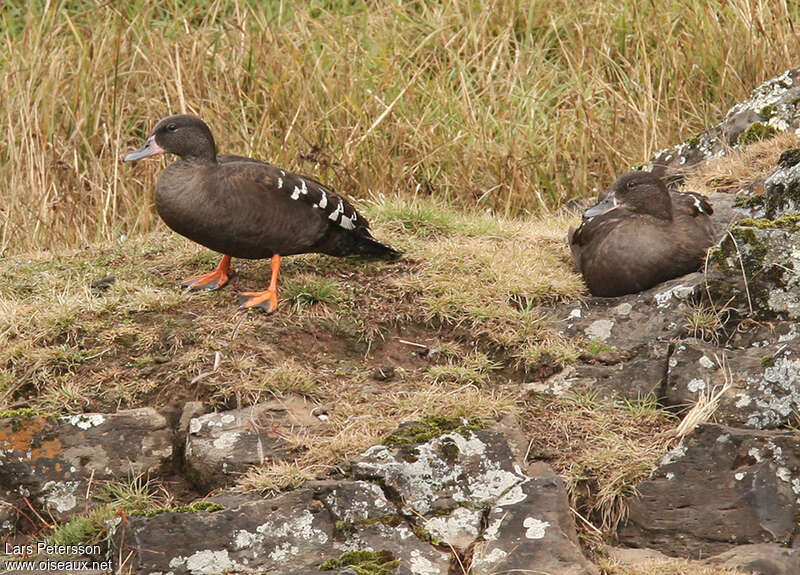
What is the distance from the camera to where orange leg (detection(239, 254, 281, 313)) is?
444cm

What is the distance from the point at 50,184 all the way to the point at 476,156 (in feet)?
9.25

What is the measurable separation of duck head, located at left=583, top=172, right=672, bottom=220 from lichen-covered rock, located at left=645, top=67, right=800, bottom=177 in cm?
139

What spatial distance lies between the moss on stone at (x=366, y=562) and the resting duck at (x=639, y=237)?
2.03 meters

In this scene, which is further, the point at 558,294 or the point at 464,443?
the point at 558,294

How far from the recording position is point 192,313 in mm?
4422

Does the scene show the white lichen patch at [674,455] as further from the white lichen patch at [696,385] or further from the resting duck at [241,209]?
the resting duck at [241,209]

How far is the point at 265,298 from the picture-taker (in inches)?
176

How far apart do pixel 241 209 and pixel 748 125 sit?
3.41m

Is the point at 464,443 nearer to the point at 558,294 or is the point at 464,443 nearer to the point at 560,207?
the point at 558,294

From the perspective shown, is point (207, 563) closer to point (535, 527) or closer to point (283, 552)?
point (283, 552)

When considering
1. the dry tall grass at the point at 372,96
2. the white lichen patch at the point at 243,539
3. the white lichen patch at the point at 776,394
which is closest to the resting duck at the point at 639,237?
the white lichen patch at the point at 776,394

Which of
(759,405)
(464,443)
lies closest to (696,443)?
(759,405)

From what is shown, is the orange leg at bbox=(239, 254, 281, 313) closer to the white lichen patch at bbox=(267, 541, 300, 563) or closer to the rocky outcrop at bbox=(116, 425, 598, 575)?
the rocky outcrop at bbox=(116, 425, 598, 575)

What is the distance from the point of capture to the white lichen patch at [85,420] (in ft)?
12.0
